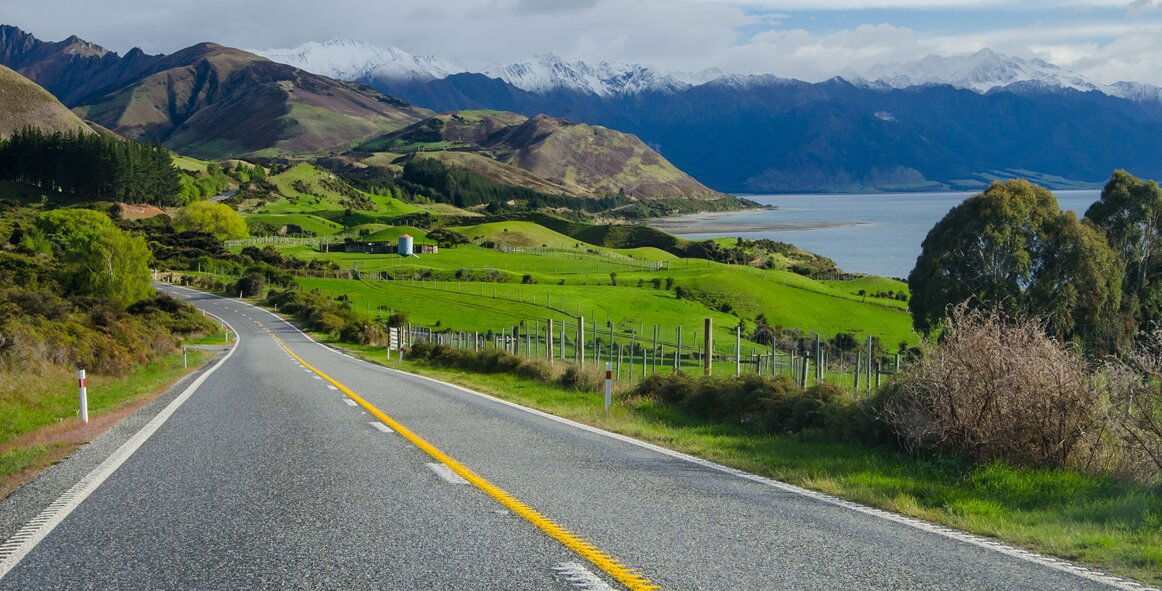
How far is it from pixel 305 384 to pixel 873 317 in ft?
234

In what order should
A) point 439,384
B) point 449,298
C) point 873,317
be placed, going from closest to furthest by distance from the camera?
point 439,384
point 873,317
point 449,298

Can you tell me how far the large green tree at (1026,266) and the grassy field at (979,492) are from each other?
3435 cm

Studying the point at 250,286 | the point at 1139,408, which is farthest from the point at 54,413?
the point at 250,286

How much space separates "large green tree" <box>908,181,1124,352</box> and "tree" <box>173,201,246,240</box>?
145833 mm

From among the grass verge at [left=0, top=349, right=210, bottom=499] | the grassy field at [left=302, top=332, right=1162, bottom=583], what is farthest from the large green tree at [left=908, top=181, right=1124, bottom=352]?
the grass verge at [left=0, top=349, right=210, bottom=499]

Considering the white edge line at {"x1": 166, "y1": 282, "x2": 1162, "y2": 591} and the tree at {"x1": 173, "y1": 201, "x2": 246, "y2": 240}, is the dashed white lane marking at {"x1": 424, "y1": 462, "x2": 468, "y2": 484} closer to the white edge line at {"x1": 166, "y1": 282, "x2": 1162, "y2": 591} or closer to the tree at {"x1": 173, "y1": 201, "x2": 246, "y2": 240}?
the white edge line at {"x1": 166, "y1": 282, "x2": 1162, "y2": 591}

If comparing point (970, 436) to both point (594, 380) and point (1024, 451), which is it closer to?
point (1024, 451)

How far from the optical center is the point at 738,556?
706 centimetres

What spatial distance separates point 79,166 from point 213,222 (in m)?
33.9

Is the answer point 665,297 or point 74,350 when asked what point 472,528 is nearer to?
point 74,350

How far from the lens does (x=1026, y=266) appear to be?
153 ft

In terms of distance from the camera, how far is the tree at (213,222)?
171m

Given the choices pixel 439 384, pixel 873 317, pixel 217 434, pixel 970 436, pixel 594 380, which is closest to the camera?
pixel 970 436

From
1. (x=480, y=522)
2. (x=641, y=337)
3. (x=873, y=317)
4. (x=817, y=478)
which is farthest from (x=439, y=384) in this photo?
(x=873, y=317)
